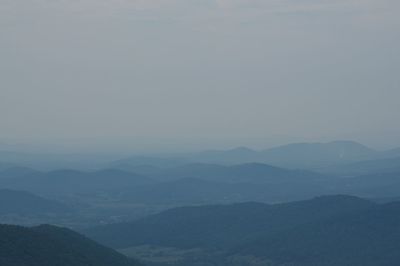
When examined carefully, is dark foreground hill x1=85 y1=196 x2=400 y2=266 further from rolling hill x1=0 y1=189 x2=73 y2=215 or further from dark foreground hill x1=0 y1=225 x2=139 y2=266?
rolling hill x1=0 y1=189 x2=73 y2=215

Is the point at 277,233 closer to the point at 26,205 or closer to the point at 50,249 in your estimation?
the point at 50,249

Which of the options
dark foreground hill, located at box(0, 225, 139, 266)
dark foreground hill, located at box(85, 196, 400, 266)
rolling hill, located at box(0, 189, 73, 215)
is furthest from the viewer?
rolling hill, located at box(0, 189, 73, 215)

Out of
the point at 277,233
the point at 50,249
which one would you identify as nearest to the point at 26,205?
the point at 277,233

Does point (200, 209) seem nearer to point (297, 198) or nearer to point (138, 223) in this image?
point (138, 223)

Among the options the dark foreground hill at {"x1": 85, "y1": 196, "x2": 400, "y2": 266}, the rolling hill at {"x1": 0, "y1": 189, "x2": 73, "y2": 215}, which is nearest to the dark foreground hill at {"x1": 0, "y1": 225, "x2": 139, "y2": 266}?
the dark foreground hill at {"x1": 85, "y1": 196, "x2": 400, "y2": 266}

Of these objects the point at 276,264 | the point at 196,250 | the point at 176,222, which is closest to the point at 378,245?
the point at 276,264
